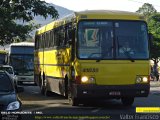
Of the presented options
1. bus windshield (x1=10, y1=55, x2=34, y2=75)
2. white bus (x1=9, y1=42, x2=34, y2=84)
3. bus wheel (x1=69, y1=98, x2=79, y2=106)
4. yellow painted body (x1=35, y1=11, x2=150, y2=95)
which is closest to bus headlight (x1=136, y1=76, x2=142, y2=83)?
yellow painted body (x1=35, y1=11, x2=150, y2=95)

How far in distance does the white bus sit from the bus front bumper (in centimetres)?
2219

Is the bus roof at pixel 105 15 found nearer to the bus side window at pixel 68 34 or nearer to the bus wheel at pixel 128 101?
the bus side window at pixel 68 34

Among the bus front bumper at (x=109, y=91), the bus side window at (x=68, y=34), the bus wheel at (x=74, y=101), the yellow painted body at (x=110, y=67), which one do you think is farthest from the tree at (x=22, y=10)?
the bus front bumper at (x=109, y=91)

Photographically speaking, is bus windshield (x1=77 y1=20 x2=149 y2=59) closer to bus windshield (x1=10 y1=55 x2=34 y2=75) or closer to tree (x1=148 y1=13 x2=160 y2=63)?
bus windshield (x1=10 y1=55 x2=34 y2=75)

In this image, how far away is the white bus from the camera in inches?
1571

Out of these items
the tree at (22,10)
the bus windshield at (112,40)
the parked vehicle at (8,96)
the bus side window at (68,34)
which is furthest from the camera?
the tree at (22,10)

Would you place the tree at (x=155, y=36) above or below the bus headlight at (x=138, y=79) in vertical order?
above

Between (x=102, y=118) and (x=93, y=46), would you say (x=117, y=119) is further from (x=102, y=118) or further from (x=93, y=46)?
(x=93, y=46)

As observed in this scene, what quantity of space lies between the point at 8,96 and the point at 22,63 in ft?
90.6

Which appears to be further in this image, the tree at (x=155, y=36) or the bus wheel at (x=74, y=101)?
the tree at (x=155, y=36)

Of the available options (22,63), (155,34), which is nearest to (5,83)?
(22,63)

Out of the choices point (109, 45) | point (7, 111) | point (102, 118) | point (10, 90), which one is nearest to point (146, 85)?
point (109, 45)

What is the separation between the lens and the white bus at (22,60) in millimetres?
39906

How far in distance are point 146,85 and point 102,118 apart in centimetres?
412
